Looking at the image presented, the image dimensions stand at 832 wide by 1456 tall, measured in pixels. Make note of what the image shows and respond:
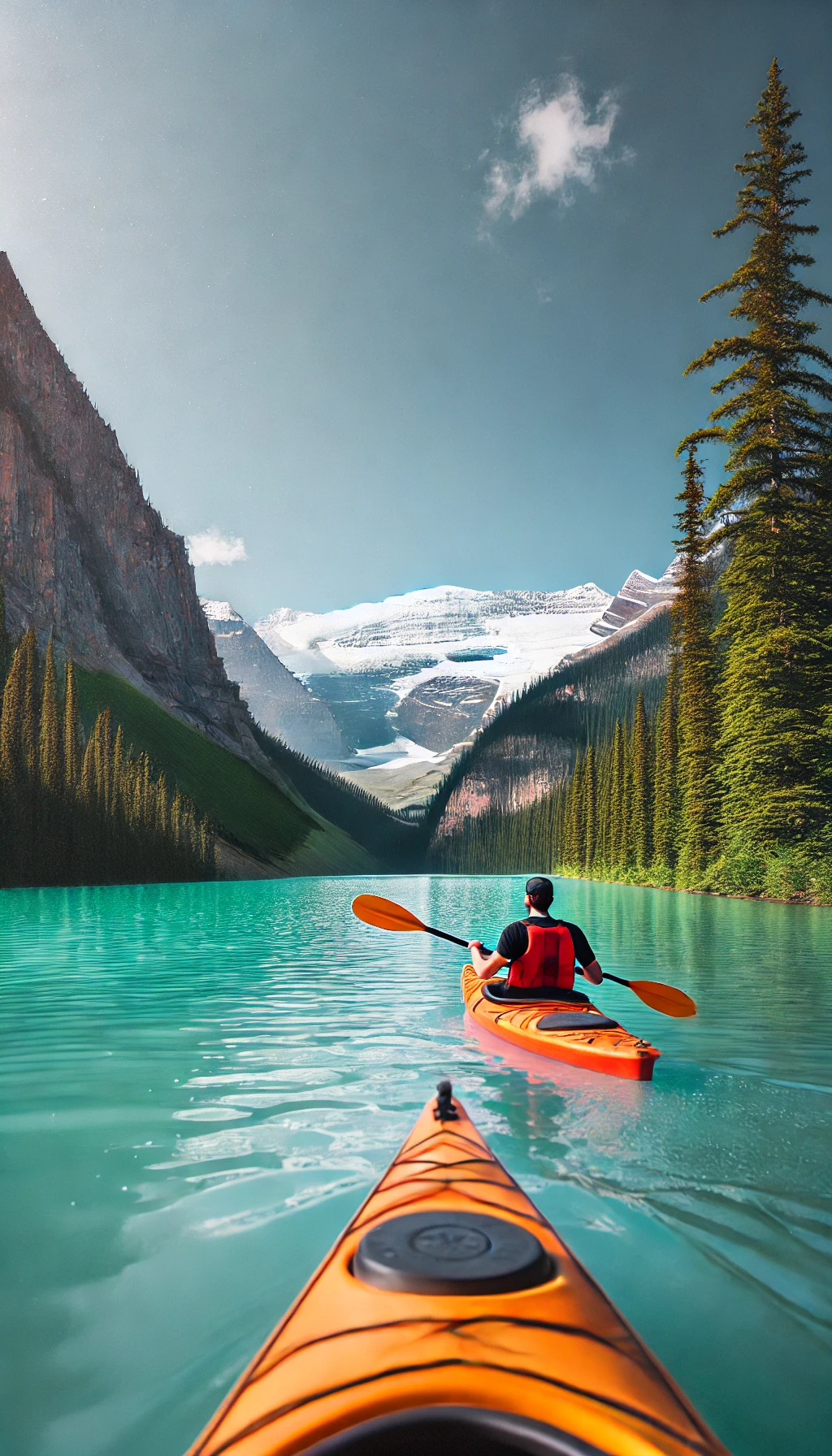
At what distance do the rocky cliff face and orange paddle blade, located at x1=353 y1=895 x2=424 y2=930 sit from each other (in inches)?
4531

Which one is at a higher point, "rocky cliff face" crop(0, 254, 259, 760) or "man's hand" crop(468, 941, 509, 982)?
"rocky cliff face" crop(0, 254, 259, 760)

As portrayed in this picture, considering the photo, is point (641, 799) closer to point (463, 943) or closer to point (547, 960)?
point (463, 943)

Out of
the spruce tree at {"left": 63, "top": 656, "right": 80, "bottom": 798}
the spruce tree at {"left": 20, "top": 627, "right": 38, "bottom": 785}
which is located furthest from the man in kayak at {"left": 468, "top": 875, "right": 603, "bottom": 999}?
the spruce tree at {"left": 63, "top": 656, "right": 80, "bottom": 798}

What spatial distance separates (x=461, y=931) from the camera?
27578 mm

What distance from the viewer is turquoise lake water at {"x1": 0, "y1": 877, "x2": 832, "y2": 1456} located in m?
3.90

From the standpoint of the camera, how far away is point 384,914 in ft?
43.3

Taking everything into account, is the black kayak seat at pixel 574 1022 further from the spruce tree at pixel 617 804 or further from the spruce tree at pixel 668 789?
the spruce tree at pixel 617 804

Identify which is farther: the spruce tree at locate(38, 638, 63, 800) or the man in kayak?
the spruce tree at locate(38, 638, 63, 800)

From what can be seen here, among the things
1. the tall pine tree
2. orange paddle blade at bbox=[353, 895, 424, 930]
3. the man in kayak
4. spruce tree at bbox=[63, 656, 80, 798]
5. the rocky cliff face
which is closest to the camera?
the man in kayak

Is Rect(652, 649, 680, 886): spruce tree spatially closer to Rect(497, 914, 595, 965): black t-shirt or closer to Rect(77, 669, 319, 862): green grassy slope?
Rect(497, 914, 595, 965): black t-shirt

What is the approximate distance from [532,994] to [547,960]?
53 centimetres

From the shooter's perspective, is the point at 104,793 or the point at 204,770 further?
the point at 204,770

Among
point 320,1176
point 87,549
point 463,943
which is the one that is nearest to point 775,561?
point 463,943

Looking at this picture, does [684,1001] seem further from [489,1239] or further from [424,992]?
[489,1239]
